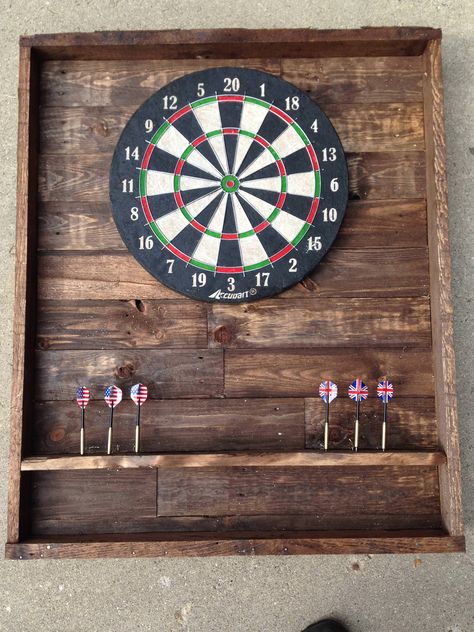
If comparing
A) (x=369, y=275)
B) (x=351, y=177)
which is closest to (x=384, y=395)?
(x=369, y=275)

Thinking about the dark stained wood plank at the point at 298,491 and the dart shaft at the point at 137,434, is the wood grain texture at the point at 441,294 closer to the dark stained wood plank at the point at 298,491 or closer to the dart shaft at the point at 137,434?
the dark stained wood plank at the point at 298,491

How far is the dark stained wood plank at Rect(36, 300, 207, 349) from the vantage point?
1.88 m

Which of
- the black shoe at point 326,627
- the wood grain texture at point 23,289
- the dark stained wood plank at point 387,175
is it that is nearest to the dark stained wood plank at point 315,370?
the dark stained wood plank at point 387,175

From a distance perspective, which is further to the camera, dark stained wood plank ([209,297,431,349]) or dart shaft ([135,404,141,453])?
dark stained wood plank ([209,297,431,349])

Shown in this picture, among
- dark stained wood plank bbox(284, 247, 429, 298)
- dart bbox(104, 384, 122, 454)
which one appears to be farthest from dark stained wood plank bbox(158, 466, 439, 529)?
dark stained wood plank bbox(284, 247, 429, 298)

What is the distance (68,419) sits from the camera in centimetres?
186

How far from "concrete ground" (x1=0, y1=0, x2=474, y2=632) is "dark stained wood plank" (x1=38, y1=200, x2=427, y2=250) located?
0.24m

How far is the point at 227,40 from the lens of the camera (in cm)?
186

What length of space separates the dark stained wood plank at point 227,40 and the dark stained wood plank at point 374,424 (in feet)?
4.09

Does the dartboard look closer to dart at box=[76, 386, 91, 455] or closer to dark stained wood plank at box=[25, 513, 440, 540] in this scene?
dart at box=[76, 386, 91, 455]

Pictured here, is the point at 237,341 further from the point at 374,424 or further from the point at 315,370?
the point at 374,424

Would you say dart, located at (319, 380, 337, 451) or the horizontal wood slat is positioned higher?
the horizontal wood slat

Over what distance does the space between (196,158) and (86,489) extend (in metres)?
1.24

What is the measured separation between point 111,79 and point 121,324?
93cm
